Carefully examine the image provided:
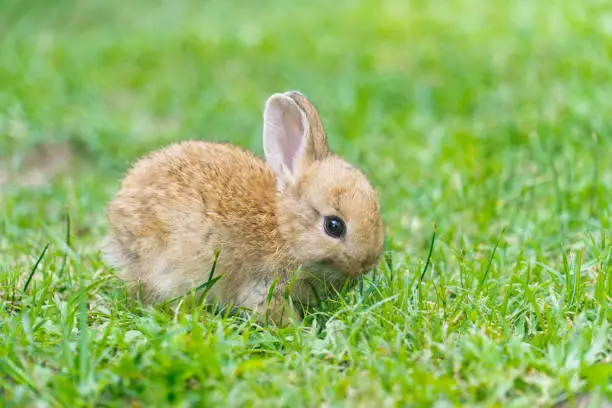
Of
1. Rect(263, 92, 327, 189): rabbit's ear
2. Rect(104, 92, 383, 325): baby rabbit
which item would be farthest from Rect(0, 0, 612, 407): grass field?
Rect(263, 92, 327, 189): rabbit's ear

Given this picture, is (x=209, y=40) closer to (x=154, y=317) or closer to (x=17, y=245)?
(x=17, y=245)

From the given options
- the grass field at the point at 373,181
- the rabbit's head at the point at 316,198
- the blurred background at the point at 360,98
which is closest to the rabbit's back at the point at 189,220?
the rabbit's head at the point at 316,198

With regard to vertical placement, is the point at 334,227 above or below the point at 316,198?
below

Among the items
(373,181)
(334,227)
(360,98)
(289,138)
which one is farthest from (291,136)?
(360,98)

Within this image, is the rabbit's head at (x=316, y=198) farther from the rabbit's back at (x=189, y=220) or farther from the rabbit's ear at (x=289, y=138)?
the rabbit's back at (x=189, y=220)

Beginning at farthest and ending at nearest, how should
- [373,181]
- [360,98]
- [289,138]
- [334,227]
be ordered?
[360,98] → [373,181] → [289,138] → [334,227]

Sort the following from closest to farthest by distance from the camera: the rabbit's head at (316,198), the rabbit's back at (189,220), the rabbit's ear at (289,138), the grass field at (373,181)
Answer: the grass field at (373,181), the rabbit's head at (316,198), the rabbit's back at (189,220), the rabbit's ear at (289,138)

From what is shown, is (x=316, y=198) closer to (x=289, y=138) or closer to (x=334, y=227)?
(x=334, y=227)

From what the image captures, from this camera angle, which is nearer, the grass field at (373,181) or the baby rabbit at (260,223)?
the grass field at (373,181)
